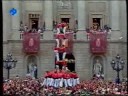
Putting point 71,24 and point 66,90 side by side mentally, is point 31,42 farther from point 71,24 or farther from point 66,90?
point 66,90

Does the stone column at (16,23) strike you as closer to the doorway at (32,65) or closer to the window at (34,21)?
the window at (34,21)

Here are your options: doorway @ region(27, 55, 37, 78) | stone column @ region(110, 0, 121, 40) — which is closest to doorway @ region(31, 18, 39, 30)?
doorway @ region(27, 55, 37, 78)

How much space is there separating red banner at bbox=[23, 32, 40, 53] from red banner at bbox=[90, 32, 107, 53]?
5179 mm

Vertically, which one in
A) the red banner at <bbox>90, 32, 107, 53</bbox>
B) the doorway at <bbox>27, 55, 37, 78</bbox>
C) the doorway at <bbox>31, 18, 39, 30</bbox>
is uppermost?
the doorway at <bbox>31, 18, 39, 30</bbox>

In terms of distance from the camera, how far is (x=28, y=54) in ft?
144

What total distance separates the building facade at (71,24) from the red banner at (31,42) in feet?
1.84

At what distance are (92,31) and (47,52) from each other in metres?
4.83

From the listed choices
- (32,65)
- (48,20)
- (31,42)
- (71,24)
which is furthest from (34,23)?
(32,65)

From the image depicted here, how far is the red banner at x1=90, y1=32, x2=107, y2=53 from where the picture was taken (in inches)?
1667

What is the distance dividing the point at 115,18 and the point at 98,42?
11.1 feet

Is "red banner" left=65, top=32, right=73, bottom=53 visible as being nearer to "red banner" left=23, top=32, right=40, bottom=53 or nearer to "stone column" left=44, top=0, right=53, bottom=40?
"stone column" left=44, top=0, right=53, bottom=40

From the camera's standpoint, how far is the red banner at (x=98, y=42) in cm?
4234

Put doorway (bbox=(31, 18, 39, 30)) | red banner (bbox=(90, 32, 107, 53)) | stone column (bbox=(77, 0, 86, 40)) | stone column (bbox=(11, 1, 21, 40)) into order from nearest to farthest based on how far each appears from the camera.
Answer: red banner (bbox=(90, 32, 107, 53))
stone column (bbox=(11, 1, 21, 40))
stone column (bbox=(77, 0, 86, 40))
doorway (bbox=(31, 18, 39, 30))

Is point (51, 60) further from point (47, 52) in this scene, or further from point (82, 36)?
point (82, 36)
